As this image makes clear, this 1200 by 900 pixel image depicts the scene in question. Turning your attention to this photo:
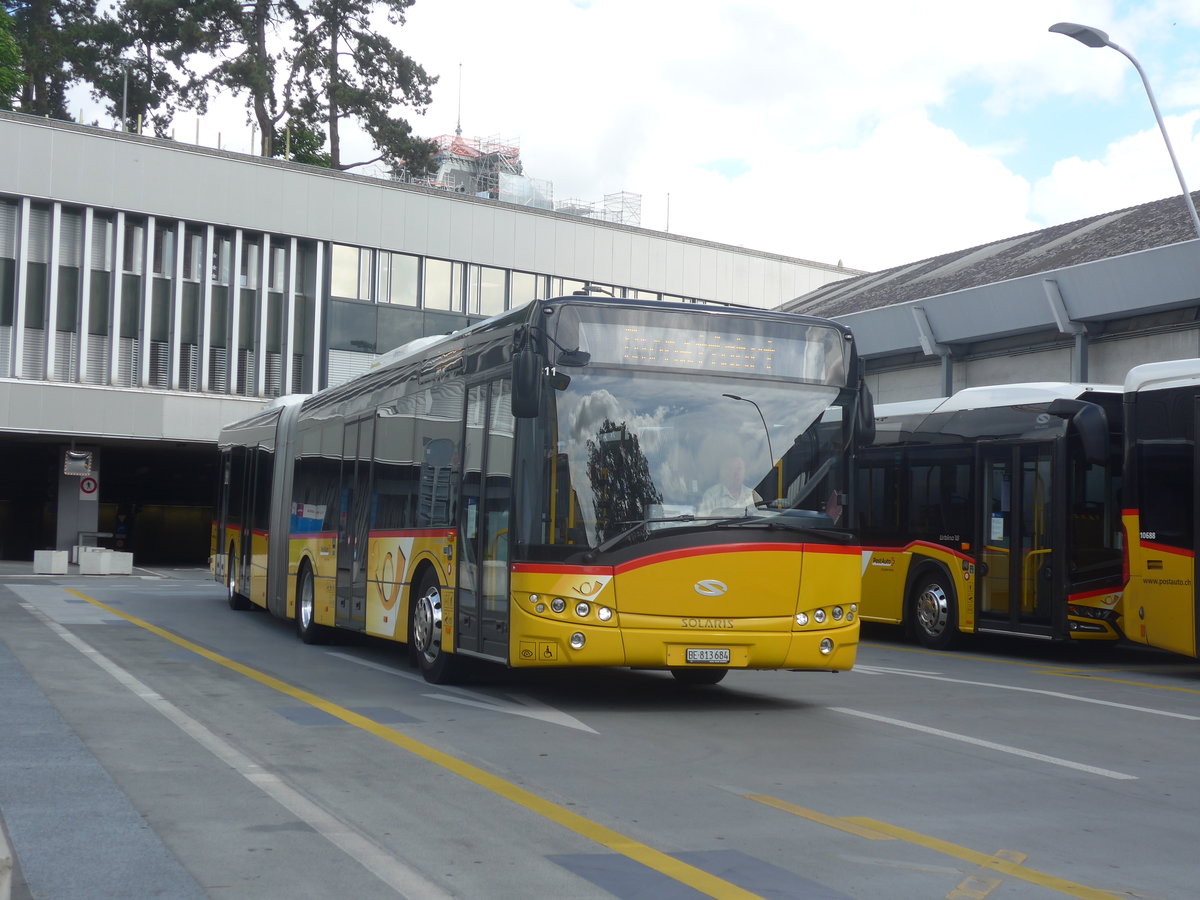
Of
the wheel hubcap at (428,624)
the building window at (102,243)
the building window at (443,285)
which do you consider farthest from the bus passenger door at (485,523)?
the building window at (443,285)

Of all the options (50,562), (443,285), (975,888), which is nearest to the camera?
(975,888)

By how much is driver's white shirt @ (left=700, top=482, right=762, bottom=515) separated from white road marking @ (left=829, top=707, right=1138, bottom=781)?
188cm

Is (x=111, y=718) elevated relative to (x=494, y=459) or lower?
lower

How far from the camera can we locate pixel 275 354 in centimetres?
4472

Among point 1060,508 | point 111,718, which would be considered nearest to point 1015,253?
point 1060,508

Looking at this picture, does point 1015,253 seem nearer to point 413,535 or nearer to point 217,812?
point 413,535

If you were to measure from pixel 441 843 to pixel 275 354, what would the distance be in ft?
131

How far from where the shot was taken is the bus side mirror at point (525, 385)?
10.7 m

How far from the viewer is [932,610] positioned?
18828 mm

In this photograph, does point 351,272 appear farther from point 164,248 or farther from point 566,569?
point 566,569

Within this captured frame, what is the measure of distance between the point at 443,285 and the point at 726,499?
37.1 meters

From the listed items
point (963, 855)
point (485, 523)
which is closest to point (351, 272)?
Result: point (485, 523)

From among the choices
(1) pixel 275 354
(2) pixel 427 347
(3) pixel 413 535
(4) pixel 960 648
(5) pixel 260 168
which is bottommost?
(4) pixel 960 648

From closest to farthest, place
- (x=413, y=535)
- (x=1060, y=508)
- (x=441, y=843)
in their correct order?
1. (x=441, y=843)
2. (x=413, y=535)
3. (x=1060, y=508)
